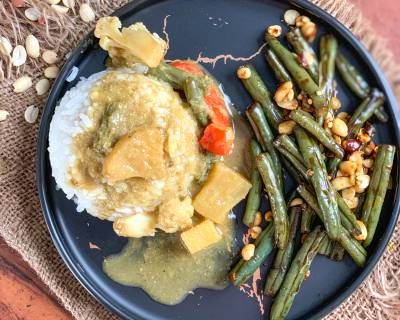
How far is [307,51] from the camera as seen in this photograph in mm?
1246

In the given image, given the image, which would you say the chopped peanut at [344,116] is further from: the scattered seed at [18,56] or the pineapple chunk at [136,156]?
the scattered seed at [18,56]

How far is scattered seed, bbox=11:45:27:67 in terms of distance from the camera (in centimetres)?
259

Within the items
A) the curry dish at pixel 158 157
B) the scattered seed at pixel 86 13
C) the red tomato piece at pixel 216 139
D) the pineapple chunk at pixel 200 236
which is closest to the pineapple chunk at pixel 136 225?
the curry dish at pixel 158 157

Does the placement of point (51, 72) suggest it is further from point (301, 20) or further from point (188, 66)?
point (301, 20)

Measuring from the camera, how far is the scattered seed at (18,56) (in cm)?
259

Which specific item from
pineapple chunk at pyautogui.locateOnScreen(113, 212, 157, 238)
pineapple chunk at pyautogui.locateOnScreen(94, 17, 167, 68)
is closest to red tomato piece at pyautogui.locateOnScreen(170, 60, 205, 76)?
pineapple chunk at pyautogui.locateOnScreen(94, 17, 167, 68)

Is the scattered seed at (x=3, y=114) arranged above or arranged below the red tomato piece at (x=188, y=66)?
below

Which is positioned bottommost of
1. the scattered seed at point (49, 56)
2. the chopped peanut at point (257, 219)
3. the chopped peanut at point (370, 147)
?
the chopped peanut at point (257, 219)

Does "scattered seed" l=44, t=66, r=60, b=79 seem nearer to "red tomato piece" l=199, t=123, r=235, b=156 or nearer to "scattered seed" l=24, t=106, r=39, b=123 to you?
"scattered seed" l=24, t=106, r=39, b=123

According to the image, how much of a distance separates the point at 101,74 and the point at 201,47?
0.49m

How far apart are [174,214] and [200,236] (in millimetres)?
195

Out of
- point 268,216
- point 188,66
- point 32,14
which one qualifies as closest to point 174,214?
point 268,216

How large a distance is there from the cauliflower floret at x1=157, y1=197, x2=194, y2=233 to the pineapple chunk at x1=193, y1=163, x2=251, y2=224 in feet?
0.22

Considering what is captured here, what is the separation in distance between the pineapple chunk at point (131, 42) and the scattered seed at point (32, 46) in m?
0.42
